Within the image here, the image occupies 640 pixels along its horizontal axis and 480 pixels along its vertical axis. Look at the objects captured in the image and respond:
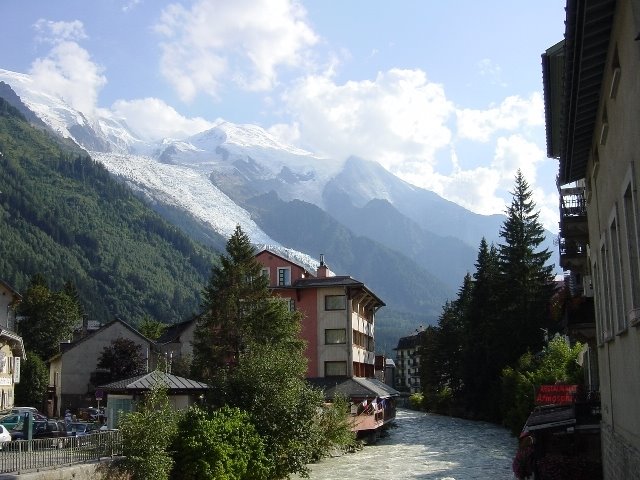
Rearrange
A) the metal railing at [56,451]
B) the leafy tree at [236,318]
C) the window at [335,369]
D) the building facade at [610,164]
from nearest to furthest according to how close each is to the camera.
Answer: the building facade at [610,164] → the metal railing at [56,451] → the leafy tree at [236,318] → the window at [335,369]

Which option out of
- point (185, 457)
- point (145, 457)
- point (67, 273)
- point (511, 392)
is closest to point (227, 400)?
point (185, 457)

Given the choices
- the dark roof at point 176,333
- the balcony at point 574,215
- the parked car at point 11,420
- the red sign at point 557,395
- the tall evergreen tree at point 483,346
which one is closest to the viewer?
the balcony at point 574,215

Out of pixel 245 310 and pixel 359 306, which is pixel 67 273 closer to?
pixel 359 306

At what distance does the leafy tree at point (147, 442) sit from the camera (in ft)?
83.1

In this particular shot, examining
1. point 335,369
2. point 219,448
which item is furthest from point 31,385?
point 219,448

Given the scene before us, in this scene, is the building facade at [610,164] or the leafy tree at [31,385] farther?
the leafy tree at [31,385]

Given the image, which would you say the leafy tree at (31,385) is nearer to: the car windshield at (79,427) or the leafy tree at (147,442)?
the car windshield at (79,427)

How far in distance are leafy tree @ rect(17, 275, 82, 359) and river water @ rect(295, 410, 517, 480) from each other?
54526 millimetres

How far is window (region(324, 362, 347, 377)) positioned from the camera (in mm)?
65625

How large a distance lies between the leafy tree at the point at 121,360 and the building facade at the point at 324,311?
1542 cm

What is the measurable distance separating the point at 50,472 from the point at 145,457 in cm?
432

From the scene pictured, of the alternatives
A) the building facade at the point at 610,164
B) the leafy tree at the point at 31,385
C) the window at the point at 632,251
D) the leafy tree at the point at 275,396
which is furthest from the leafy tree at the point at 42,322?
the window at the point at 632,251

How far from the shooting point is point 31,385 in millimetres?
75062

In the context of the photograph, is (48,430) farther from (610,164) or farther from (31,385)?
(31,385)
